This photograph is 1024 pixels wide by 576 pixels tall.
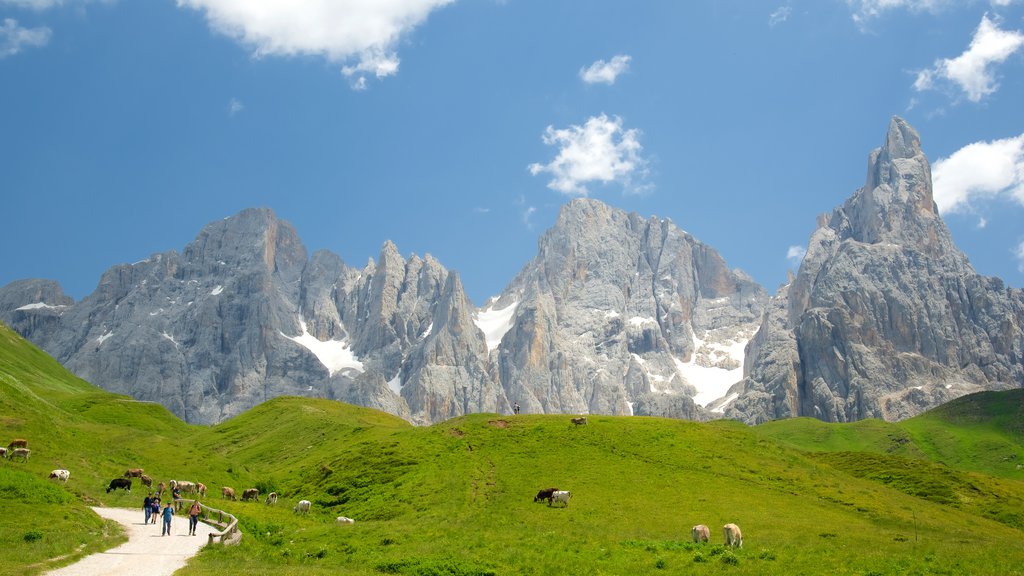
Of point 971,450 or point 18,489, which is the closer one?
point 18,489

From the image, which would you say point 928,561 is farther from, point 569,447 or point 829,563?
point 569,447

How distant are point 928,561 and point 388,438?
57072 millimetres

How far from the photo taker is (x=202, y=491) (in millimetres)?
58000

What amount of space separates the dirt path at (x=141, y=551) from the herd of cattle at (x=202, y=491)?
472cm

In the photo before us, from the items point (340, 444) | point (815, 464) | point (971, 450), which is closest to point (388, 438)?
point (340, 444)

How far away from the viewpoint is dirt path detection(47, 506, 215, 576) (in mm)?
A: 30922

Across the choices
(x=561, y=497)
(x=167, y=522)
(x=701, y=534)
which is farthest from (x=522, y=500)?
(x=167, y=522)

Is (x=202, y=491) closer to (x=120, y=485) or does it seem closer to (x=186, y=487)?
(x=186, y=487)

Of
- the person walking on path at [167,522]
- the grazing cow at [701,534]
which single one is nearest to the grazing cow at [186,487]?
the person walking on path at [167,522]

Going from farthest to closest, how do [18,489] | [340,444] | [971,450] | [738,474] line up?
1. [971,450]
2. [340,444]
3. [738,474]
4. [18,489]

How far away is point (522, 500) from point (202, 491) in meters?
23.8

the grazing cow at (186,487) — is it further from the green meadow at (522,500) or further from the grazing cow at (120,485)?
the grazing cow at (120,485)

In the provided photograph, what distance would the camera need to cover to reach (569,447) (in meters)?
73.5

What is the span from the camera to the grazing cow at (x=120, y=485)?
1999 inches
